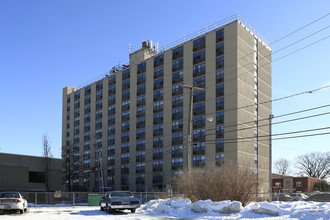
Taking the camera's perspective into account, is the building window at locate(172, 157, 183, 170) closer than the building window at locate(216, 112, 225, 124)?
No

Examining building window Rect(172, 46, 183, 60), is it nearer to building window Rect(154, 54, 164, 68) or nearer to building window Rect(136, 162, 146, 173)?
building window Rect(154, 54, 164, 68)

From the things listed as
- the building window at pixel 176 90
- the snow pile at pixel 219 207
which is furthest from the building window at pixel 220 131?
the snow pile at pixel 219 207

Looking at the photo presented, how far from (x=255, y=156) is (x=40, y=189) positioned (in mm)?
38285

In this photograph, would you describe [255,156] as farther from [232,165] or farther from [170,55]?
[232,165]

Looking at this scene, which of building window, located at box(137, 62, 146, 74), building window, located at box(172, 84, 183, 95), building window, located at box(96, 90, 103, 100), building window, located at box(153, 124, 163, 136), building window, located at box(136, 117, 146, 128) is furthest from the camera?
building window, located at box(96, 90, 103, 100)

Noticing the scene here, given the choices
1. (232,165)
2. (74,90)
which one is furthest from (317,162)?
(232,165)

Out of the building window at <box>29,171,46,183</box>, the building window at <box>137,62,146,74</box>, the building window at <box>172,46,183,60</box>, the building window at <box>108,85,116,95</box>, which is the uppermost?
the building window at <box>172,46,183,60</box>

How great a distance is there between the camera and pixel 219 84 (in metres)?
69.4

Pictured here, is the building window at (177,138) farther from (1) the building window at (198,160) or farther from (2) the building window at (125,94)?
(2) the building window at (125,94)

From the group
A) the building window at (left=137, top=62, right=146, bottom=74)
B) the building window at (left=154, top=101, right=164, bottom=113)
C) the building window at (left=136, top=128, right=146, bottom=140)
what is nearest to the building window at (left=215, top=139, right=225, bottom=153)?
the building window at (left=154, top=101, right=164, bottom=113)

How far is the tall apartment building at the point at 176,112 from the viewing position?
6800 cm

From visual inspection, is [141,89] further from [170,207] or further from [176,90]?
[170,207]

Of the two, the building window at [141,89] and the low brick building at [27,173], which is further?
the building window at [141,89]

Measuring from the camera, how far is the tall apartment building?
68.0 meters
